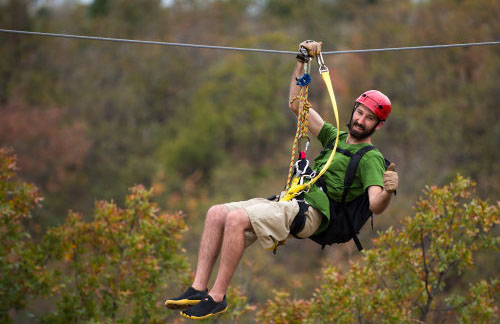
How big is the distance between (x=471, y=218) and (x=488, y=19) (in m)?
16.6

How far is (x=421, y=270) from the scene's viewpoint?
740 centimetres

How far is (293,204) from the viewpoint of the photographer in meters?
4.53

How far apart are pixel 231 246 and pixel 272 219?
0.32 m

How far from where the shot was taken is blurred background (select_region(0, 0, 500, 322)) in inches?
809

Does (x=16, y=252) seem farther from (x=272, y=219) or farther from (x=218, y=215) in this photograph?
(x=272, y=219)

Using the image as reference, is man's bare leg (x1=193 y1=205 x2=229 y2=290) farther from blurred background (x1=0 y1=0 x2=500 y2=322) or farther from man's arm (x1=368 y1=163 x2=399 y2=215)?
blurred background (x1=0 y1=0 x2=500 y2=322)

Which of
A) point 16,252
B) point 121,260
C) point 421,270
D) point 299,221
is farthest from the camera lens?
point 16,252

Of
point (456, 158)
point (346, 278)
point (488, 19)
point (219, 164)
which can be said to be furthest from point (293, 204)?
point (219, 164)

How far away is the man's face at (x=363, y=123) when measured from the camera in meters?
4.77

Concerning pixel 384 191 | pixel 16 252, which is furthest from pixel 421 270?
pixel 16 252

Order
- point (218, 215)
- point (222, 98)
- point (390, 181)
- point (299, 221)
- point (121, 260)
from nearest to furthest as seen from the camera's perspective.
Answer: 1. point (390, 181)
2. point (218, 215)
3. point (299, 221)
4. point (121, 260)
5. point (222, 98)

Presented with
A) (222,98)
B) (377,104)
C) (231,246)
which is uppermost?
(222,98)

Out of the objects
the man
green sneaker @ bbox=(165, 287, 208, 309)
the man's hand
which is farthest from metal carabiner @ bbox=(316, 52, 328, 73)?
green sneaker @ bbox=(165, 287, 208, 309)

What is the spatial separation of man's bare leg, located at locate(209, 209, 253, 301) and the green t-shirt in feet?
1.91
